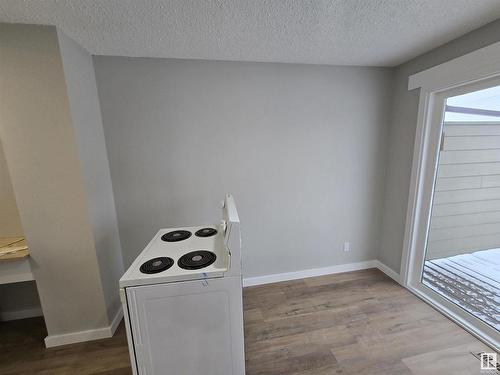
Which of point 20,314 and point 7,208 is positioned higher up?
point 7,208

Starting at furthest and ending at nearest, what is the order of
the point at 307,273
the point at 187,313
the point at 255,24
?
the point at 307,273
the point at 255,24
the point at 187,313

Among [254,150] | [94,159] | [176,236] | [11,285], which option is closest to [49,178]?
[94,159]

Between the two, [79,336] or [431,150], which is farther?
[431,150]

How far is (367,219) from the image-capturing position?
2.52 metres

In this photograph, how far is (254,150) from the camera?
2127 millimetres

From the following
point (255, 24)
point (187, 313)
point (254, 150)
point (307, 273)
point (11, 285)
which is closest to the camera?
point (187, 313)

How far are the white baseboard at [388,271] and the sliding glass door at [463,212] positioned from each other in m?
0.14

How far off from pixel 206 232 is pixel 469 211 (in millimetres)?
2372

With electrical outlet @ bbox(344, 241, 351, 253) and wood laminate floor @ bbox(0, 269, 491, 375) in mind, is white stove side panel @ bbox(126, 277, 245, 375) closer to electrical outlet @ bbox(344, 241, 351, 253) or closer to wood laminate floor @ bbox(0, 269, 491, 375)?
wood laminate floor @ bbox(0, 269, 491, 375)

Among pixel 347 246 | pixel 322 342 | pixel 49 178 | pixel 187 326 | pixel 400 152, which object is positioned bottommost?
pixel 322 342

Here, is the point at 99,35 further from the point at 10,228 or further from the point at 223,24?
the point at 10,228

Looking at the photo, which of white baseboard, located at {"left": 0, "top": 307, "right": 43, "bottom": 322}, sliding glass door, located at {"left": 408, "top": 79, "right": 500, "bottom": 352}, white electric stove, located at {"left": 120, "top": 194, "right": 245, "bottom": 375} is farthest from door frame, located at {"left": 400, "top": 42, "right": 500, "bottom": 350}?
white baseboard, located at {"left": 0, "top": 307, "right": 43, "bottom": 322}

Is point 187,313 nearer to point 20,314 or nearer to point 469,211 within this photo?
point 20,314

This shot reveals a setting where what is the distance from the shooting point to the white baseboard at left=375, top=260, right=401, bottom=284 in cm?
236
